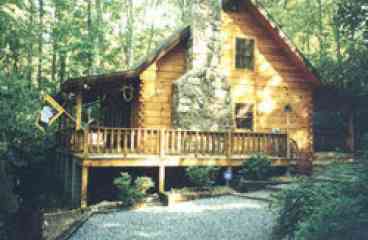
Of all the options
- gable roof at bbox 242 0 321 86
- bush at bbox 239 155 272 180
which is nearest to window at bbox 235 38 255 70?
gable roof at bbox 242 0 321 86

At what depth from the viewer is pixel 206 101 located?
16.4m

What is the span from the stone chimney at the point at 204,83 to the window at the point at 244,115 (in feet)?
5.86

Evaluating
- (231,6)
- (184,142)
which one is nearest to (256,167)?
(184,142)

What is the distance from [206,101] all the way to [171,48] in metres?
2.98

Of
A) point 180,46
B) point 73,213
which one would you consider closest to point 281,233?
point 73,213

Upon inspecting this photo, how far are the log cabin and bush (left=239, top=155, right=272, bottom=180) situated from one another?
66 centimetres

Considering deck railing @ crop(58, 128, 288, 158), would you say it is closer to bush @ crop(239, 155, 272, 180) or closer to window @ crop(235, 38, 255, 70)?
bush @ crop(239, 155, 272, 180)

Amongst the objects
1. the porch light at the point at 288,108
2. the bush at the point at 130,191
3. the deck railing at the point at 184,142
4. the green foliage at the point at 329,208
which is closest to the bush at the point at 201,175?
the deck railing at the point at 184,142

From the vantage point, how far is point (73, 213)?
12.0 metres

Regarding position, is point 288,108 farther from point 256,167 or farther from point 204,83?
point 256,167

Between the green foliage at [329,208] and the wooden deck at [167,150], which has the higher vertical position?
the wooden deck at [167,150]

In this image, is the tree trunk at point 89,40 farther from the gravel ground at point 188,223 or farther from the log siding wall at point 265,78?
the gravel ground at point 188,223

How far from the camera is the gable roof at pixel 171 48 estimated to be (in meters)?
14.4

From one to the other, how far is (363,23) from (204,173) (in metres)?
7.24
